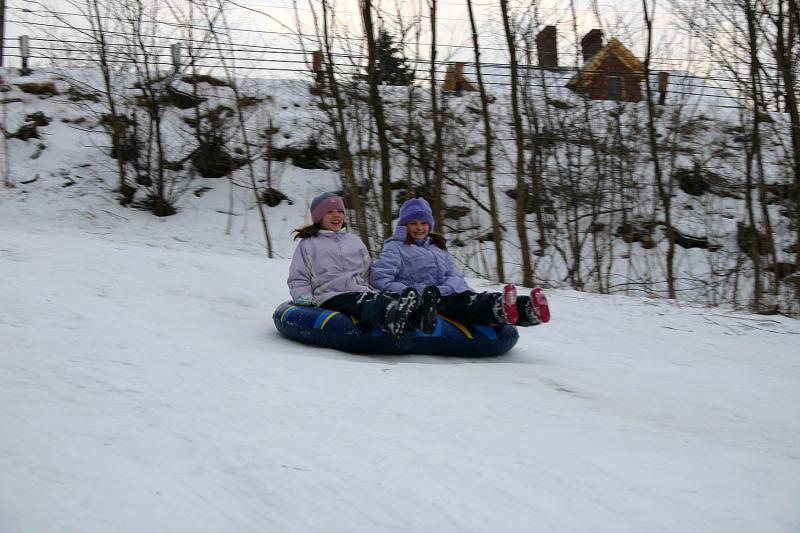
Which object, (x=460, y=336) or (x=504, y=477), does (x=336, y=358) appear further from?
(x=504, y=477)

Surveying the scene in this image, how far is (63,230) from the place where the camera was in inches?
470

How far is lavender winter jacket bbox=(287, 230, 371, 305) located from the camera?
4.60 meters

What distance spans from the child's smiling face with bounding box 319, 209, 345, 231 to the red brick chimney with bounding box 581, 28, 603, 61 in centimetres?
757

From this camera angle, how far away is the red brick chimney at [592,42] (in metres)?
11.1

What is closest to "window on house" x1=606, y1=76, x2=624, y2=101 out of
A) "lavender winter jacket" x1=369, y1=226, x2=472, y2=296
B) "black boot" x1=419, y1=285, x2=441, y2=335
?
"lavender winter jacket" x1=369, y1=226, x2=472, y2=296

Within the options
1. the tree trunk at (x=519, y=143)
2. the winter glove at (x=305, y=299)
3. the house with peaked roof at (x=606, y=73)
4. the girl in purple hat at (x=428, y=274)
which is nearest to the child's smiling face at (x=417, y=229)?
the girl in purple hat at (x=428, y=274)

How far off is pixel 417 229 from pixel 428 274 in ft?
0.98

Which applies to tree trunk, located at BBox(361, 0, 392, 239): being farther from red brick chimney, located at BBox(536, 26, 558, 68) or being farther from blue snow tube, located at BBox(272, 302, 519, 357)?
blue snow tube, located at BBox(272, 302, 519, 357)

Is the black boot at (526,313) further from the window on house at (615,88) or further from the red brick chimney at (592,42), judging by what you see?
the window on house at (615,88)

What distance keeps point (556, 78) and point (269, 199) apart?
5.57 metres

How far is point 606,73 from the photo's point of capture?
12.5m

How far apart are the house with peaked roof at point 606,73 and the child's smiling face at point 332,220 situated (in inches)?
298

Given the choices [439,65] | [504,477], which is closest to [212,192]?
[439,65]

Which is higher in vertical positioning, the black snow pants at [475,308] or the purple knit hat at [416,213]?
the purple knit hat at [416,213]
